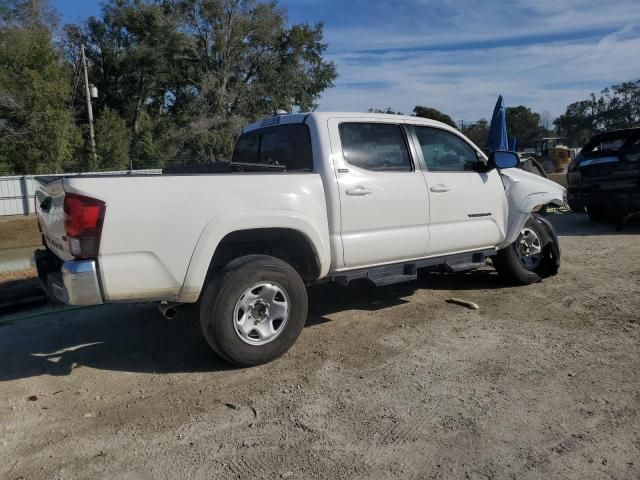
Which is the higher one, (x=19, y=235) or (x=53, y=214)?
(x=53, y=214)

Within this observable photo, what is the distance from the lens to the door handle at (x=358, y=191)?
185 inches

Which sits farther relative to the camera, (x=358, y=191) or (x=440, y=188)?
(x=440, y=188)

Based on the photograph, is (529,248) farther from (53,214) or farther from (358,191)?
(53,214)

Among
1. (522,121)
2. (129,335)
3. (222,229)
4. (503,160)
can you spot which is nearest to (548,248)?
(503,160)

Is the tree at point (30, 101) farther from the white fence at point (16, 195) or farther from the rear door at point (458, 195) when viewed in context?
the rear door at point (458, 195)

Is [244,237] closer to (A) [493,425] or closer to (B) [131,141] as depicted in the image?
(A) [493,425]

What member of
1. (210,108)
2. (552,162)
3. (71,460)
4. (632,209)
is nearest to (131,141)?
(210,108)

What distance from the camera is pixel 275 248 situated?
4.76 metres

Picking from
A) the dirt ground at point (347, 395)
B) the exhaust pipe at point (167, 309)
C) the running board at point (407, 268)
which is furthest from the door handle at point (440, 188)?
the exhaust pipe at point (167, 309)

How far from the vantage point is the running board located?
487cm

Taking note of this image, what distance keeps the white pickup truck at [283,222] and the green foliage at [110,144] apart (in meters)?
31.6

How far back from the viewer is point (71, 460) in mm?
3135

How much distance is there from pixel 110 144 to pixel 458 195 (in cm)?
3371

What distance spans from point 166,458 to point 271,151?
305 cm
